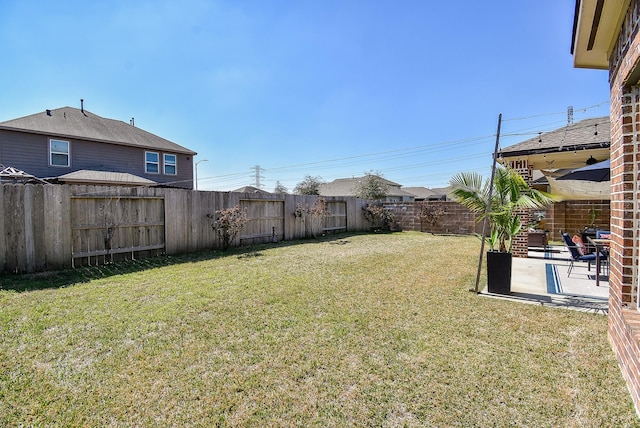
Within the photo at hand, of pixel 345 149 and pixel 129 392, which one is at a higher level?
pixel 345 149

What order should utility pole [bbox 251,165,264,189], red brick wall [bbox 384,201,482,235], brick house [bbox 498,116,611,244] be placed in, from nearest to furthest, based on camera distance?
brick house [bbox 498,116,611,244], red brick wall [bbox 384,201,482,235], utility pole [bbox 251,165,264,189]

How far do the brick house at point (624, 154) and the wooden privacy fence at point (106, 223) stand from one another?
8.63m

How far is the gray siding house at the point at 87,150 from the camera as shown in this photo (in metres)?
12.6

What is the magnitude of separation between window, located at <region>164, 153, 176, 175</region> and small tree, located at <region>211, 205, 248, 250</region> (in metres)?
9.69

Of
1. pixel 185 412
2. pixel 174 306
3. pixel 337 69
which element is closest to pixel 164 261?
pixel 174 306

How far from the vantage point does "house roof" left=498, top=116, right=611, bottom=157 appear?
22.5ft

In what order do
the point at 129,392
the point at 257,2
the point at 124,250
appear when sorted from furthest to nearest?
the point at 257,2 < the point at 124,250 < the point at 129,392

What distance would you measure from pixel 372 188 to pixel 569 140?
19.4 meters

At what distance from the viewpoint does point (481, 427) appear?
195 centimetres

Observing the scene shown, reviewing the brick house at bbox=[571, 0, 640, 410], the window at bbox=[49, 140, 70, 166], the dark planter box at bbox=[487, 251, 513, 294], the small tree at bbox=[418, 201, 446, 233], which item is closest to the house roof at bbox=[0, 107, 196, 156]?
the window at bbox=[49, 140, 70, 166]

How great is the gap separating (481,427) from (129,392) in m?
2.54

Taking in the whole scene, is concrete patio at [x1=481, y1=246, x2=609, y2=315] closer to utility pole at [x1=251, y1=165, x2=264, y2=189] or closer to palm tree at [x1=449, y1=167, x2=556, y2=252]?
palm tree at [x1=449, y1=167, x2=556, y2=252]

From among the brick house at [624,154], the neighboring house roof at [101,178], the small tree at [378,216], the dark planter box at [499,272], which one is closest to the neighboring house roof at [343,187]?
the small tree at [378,216]

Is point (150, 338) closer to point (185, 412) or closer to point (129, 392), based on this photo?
point (129, 392)
